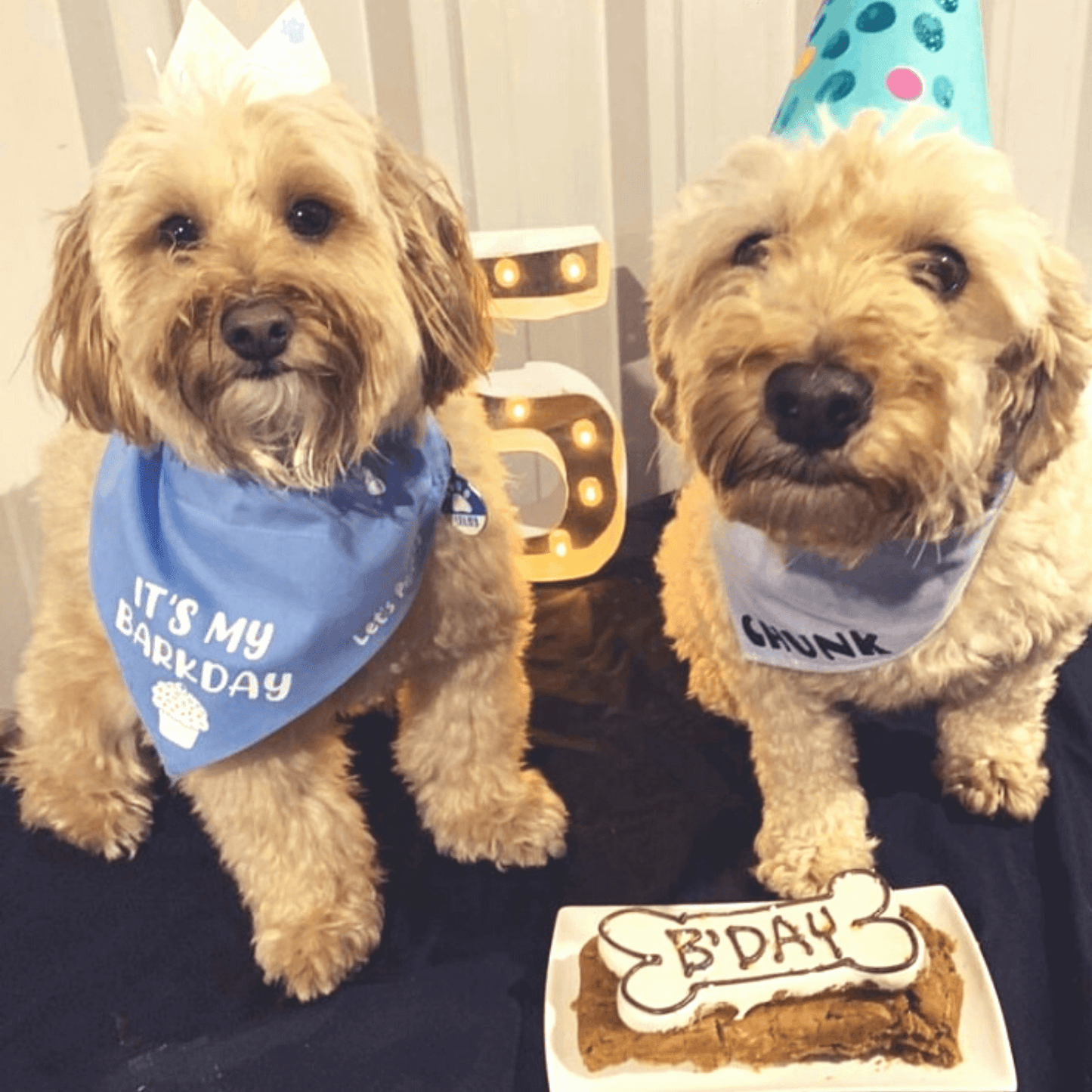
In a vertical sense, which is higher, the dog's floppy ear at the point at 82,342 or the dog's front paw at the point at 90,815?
the dog's floppy ear at the point at 82,342

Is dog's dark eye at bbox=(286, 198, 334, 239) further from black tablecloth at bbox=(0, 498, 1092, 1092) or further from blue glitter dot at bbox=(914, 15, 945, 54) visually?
black tablecloth at bbox=(0, 498, 1092, 1092)

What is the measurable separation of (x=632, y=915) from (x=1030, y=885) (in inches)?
20.5

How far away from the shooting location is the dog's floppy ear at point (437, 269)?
48.7 inches

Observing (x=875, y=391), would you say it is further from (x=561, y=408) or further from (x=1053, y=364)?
(x=561, y=408)

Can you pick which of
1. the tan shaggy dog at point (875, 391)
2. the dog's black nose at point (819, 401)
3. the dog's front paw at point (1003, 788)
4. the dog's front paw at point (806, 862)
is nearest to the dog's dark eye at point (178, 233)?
the tan shaggy dog at point (875, 391)

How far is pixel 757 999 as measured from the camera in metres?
1.12

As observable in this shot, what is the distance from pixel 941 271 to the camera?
1096 millimetres

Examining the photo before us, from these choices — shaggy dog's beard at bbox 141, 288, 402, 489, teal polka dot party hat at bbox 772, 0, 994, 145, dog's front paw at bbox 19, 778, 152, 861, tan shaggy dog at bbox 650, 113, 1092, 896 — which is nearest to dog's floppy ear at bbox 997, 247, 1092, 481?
tan shaggy dog at bbox 650, 113, 1092, 896

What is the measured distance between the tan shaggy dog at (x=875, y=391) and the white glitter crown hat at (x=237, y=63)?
→ 0.43 metres

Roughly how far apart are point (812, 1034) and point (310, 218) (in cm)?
95

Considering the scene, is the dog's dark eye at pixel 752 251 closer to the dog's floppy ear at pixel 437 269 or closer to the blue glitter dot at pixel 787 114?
the blue glitter dot at pixel 787 114

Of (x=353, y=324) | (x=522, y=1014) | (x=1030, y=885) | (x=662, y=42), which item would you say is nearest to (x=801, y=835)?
(x=1030, y=885)

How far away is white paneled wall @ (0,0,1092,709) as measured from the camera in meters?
1.74

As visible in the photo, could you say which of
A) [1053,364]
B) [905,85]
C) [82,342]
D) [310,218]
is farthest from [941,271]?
[82,342]
